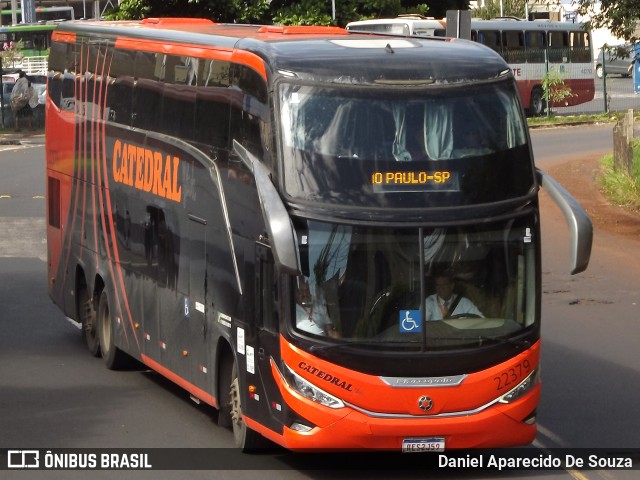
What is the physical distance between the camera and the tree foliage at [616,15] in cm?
2439

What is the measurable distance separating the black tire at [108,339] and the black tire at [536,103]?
38503 mm

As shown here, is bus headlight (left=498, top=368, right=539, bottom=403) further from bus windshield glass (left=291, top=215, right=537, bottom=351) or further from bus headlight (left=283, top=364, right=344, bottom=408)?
bus headlight (left=283, top=364, right=344, bottom=408)

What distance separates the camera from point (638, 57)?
25656 mm

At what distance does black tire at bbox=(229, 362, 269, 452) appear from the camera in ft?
35.4

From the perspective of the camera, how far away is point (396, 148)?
9.83 metres

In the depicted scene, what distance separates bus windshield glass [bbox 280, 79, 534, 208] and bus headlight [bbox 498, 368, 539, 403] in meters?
1.37

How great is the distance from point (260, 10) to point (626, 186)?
14.7 metres

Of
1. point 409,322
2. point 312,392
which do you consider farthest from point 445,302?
point 312,392

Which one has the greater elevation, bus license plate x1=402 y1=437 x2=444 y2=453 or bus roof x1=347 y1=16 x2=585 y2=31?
bus roof x1=347 y1=16 x2=585 y2=31

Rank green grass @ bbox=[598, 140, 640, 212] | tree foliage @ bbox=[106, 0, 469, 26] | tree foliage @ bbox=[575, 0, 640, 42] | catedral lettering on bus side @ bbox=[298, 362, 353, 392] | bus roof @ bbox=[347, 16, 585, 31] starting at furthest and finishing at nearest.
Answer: bus roof @ bbox=[347, 16, 585, 31] → tree foliage @ bbox=[106, 0, 469, 26] → green grass @ bbox=[598, 140, 640, 212] → tree foliage @ bbox=[575, 0, 640, 42] → catedral lettering on bus side @ bbox=[298, 362, 353, 392]

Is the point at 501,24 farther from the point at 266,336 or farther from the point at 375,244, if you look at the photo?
the point at 375,244

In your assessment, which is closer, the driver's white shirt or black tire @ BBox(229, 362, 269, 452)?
the driver's white shirt

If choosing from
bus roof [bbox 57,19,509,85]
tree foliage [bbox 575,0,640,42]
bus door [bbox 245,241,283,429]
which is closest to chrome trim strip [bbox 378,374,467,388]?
bus door [bbox 245,241,283,429]

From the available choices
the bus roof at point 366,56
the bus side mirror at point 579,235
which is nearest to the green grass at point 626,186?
the bus roof at point 366,56
